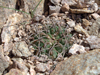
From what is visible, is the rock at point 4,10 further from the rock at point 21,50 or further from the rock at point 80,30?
the rock at point 80,30

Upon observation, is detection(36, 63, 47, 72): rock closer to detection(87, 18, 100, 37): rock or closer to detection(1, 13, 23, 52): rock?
detection(1, 13, 23, 52): rock

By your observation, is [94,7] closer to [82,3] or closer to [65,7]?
[82,3]

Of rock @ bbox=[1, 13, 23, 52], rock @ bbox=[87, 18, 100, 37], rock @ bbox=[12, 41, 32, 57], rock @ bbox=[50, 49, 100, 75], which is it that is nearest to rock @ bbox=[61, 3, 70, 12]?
rock @ bbox=[87, 18, 100, 37]

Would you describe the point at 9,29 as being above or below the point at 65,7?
below

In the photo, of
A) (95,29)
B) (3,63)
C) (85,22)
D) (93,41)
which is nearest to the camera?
(3,63)

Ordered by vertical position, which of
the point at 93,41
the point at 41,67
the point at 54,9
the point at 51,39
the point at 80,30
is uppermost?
the point at 54,9

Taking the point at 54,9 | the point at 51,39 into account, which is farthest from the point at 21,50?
the point at 54,9

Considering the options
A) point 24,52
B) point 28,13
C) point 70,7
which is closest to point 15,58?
point 24,52

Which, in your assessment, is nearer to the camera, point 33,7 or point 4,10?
point 4,10

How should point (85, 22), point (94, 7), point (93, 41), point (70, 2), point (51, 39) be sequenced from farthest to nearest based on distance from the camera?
1. point (70, 2)
2. point (94, 7)
3. point (85, 22)
4. point (93, 41)
5. point (51, 39)
